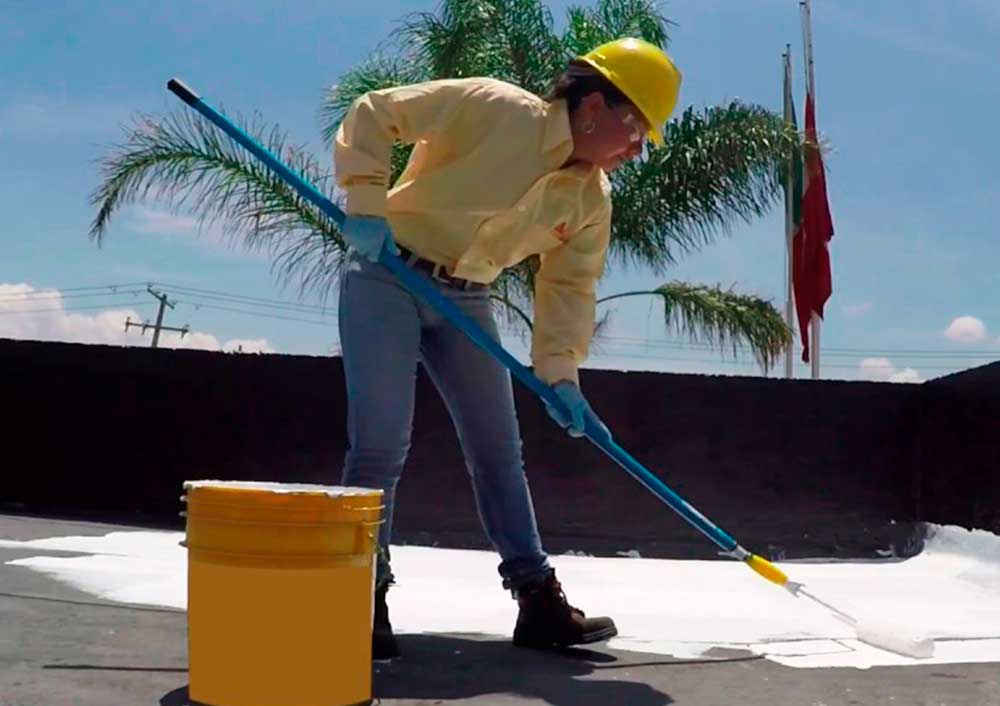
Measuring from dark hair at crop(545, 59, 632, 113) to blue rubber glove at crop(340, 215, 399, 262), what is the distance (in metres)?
0.55

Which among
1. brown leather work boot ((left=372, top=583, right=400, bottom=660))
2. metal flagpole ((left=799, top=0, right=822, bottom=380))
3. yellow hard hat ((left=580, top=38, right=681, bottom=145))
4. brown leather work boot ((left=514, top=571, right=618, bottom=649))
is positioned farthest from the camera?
metal flagpole ((left=799, top=0, right=822, bottom=380))

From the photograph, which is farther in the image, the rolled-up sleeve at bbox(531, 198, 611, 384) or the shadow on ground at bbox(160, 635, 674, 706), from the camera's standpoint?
the rolled-up sleeve at bbox(531, 198, 611, 384)

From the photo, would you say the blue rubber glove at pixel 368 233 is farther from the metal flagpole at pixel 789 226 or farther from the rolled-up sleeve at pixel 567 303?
the metal flagpole at pixel 789 226

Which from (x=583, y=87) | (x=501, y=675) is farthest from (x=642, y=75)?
(x=501, y=675)

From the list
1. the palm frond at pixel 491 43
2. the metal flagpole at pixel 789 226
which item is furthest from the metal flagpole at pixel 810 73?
the palm frond at pixel 491 43

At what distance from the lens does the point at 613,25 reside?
893 centimetres

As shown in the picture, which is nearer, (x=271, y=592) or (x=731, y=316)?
(x=271, y=592)

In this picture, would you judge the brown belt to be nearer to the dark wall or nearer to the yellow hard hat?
the yellow hard hat

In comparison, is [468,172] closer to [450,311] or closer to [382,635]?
[450,311]

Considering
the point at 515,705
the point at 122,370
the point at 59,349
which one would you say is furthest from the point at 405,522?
the point at 515,705

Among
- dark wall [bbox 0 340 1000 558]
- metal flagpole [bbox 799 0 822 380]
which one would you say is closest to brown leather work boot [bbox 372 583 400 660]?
dark wall [bbox 0 340 1000 558]

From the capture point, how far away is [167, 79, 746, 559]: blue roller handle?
272cm

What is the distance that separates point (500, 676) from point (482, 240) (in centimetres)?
100

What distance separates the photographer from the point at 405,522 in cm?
571
